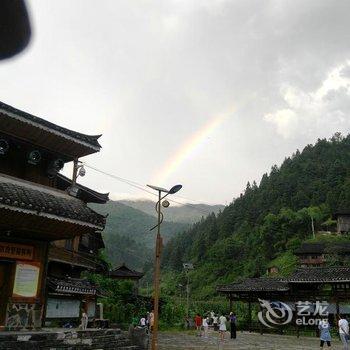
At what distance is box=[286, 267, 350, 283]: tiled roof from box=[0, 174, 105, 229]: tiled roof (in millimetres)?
25981

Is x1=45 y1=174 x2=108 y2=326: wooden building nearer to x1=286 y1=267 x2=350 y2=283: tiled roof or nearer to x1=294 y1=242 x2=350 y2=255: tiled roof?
x1=286 y1=267 x2=350 y2=283: tiled roof

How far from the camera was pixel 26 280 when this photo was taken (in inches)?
549

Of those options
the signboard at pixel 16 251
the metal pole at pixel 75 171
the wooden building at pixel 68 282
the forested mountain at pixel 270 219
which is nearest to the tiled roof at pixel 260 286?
the wooden building at pixel 68 282

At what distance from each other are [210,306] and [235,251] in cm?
3796

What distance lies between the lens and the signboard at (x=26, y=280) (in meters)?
13.7

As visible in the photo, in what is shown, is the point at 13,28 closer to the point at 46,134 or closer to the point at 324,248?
the point at 46,134

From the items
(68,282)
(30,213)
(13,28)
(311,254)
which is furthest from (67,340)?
(311,254)

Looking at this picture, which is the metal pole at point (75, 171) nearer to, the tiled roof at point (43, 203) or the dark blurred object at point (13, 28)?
the tiled roof at point (43, 203)

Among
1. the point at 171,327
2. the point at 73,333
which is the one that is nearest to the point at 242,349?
the point at 73,333

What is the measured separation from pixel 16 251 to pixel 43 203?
2.28 m

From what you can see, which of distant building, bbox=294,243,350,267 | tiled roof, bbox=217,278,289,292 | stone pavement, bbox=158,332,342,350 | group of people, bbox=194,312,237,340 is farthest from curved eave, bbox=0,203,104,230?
distant building, bbox=294,243,350,267

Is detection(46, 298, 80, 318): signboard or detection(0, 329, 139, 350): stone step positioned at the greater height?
detection(46, 298, 80, 318): signboard

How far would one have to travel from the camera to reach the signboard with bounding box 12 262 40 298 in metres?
13.7

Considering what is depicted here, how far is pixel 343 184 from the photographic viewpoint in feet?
381
